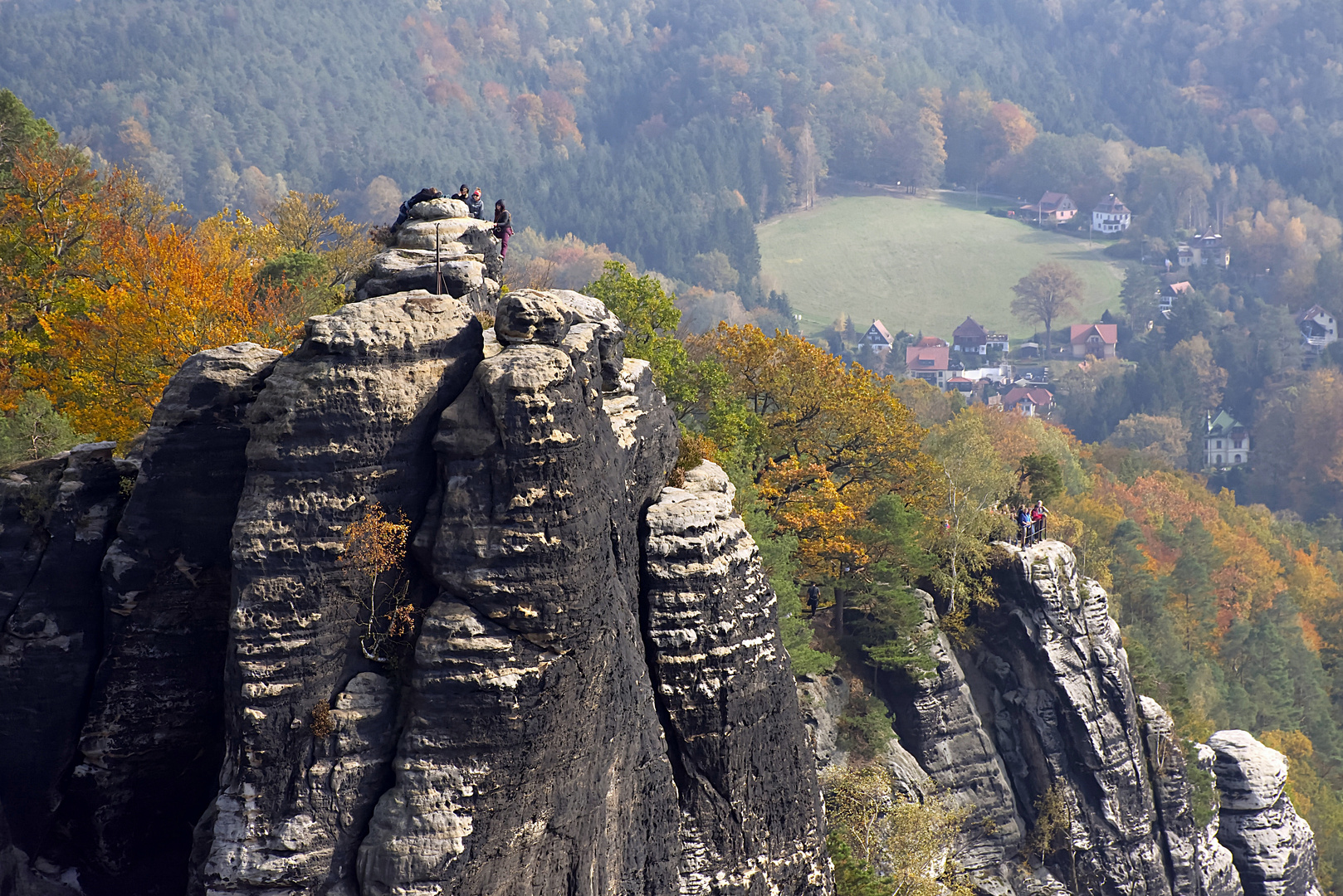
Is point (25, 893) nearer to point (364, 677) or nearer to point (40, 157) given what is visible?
point (364, 677)

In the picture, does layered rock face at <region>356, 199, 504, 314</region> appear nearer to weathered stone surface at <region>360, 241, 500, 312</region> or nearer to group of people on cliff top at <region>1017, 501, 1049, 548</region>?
weathered stone surface at <region>360, 241, 500, 312</region>

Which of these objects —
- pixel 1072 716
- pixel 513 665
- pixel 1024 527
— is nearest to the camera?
pixel 513 665

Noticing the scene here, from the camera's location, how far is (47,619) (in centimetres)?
2089

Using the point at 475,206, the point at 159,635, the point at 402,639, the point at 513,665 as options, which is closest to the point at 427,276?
the point at 475,206

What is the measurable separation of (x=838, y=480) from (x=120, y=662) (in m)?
36.4

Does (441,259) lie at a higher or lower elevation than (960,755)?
higher

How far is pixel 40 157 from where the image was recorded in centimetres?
4688

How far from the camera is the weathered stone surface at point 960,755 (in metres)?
45.1

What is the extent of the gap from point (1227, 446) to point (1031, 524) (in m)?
154

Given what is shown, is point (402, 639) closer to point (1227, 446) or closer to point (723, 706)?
point (723, 706)

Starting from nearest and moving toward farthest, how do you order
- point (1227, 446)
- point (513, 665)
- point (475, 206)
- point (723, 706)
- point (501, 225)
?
point (513, 665), point (723, 706), point (475, 206), point (501, 225), point (1227, 446)

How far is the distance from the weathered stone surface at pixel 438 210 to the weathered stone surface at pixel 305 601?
843 cm

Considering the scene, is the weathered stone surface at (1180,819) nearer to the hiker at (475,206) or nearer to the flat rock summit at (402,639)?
the flat rock summit at (402,639)

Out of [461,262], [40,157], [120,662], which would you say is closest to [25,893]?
[120,662]
